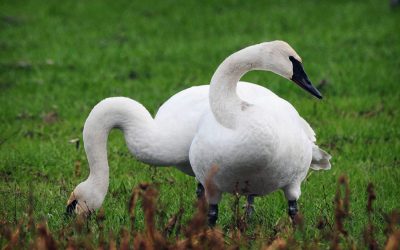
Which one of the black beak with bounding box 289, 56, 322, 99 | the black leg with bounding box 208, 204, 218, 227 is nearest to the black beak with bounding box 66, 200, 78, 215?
the black leg with bounding box 208, 204, 218, 227

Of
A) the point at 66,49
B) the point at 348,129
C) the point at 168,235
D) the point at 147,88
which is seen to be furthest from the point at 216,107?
the point at 66,49

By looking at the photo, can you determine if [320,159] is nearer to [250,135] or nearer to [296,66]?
[296,66]

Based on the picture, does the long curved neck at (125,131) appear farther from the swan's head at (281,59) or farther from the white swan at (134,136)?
the swan's head at (281,59)

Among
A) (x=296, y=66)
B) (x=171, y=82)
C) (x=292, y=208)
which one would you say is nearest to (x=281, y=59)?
(x=296, y=66)

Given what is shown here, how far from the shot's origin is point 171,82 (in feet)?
39.4

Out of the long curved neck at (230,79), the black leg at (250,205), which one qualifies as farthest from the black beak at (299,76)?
the black leg at (250,205)

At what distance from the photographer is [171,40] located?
15.0 m

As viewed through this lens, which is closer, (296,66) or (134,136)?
(296,66)

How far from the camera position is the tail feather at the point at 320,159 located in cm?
684

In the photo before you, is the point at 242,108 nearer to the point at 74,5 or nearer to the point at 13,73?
the point at 13,73

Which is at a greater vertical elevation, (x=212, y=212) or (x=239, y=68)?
(x=239, y=68)

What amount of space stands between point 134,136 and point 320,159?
1696 mm

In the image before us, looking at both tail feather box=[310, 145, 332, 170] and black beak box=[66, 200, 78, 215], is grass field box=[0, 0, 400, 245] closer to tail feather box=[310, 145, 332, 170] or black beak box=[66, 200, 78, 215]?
black beak box=[66, 200, 78, 215]

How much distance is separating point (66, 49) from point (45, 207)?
7903 millimetres
